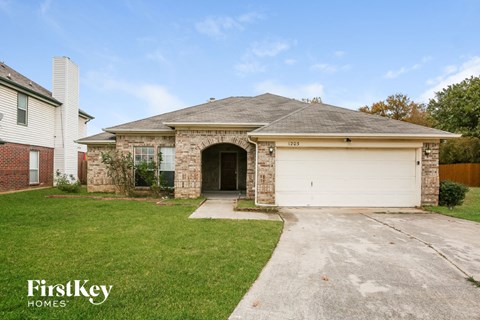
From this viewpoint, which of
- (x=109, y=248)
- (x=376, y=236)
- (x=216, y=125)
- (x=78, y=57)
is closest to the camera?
(x=109, y=248)

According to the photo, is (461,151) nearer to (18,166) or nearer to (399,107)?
(399,107)

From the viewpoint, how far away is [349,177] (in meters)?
9.72

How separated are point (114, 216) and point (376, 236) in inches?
270

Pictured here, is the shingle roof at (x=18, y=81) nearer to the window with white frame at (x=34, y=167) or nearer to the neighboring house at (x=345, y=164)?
the window with white frame at (x=34, y=167)

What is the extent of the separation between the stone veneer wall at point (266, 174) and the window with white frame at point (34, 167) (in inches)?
504

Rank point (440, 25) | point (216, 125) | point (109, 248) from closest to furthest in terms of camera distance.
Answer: point (109, 248) → point (216, 125) → point (440, 25)

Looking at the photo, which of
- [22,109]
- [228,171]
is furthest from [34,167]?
[228,171]

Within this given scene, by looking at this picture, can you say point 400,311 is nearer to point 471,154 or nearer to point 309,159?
point 309,159

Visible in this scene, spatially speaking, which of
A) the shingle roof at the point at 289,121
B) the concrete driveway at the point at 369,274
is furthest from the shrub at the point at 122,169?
the concrete driveway at the point at 369,274

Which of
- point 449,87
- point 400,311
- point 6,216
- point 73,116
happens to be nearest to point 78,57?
point 73,116

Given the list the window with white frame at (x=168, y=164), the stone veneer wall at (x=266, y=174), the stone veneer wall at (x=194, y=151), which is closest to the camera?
the stone veneer wall at (x=266, y=174)

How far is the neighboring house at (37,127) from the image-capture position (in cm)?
1266

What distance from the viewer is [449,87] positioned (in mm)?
24562

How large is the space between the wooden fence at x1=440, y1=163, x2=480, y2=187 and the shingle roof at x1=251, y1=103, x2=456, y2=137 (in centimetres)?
1432
